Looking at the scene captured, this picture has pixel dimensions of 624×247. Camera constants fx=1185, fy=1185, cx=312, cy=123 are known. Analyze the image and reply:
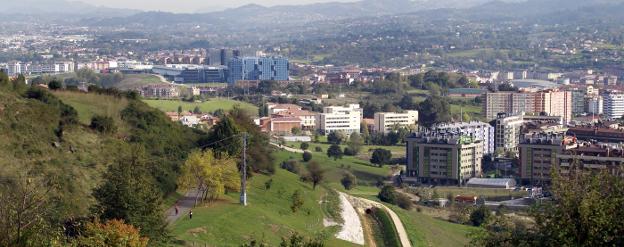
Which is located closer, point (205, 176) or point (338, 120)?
point (205, 176)

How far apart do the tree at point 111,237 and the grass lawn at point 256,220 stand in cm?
240

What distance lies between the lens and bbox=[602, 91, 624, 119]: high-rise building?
179 feet

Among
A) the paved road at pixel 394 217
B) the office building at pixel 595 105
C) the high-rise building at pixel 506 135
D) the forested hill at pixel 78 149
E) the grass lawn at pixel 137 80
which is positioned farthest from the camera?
the grass lawn at pixel 137 80

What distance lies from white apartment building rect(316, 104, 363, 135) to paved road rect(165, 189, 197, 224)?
27.5 meters

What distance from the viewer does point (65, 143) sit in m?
18.4

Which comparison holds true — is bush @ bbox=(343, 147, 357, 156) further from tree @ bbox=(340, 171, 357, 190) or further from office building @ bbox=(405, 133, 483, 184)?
tree @ bbox=(340, 171, 357, 190)

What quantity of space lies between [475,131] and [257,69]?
40.7 metres

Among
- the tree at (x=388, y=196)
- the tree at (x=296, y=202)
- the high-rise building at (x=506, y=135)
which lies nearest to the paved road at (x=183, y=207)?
the tree at (x=296, y=202)

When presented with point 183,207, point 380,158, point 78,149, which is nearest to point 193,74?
point 380,158

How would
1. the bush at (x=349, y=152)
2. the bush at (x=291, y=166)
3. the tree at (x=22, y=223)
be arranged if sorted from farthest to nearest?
the bush at (x=349, y=152) < the bush at (x=291, y=166) < the tree at (x=22, y=223)

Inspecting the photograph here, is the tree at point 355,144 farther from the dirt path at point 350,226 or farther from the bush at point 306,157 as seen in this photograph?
the dirt path at point 350,226

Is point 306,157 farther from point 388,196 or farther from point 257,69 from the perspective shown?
point 257,69

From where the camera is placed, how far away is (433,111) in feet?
158

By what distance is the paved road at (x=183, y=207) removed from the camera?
16406 mm
